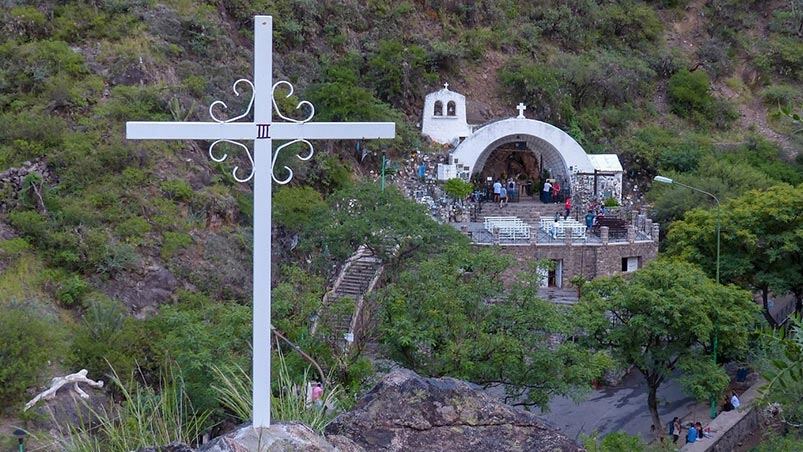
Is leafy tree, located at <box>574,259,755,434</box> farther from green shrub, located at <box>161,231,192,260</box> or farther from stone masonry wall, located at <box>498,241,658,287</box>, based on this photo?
green shrub, located at <box>161,231,192,260</box>

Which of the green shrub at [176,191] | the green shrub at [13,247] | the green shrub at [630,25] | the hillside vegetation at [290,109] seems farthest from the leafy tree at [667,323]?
the green shrub at [630,25]

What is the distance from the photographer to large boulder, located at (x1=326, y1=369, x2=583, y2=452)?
638 centimetres

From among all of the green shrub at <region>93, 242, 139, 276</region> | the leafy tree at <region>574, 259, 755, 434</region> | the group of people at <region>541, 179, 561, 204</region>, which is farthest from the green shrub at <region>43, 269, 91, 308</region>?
the group of people at <region>541, 179, 561, 204</region>

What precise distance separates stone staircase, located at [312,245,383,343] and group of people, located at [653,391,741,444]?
21.8 feet

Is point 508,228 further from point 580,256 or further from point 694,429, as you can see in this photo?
point 694,429

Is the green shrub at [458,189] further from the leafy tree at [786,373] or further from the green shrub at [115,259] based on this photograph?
the leafy tree at [786,373]

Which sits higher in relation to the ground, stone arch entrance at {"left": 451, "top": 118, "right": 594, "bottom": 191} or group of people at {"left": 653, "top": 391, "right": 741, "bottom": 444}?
stone arch entrance at {"left": 451, "top": 118, "right": 594, "bottom": 191}

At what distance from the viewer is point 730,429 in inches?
767

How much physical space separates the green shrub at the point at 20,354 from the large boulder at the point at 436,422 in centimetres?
1086

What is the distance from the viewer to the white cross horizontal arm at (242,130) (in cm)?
685

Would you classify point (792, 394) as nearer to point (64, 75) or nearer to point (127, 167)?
point (127, 167)

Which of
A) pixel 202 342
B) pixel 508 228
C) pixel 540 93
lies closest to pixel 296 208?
pixel 508 228

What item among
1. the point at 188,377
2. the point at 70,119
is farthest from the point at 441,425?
the point at 70,119

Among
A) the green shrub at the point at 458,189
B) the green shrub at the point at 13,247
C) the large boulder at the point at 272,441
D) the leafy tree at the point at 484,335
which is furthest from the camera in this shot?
the green shrub at the point at 458,189
